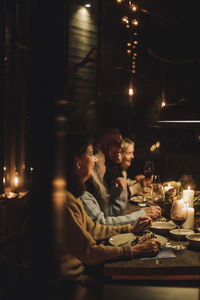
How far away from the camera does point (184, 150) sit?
25.7ft

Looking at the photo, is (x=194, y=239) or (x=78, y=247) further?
(x=194, y=239)

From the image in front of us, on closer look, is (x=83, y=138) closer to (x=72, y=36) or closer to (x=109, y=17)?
(x=72, y=36)

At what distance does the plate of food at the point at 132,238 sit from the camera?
2234 millimetres

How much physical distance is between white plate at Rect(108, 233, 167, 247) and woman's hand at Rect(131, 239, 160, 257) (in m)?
0.17

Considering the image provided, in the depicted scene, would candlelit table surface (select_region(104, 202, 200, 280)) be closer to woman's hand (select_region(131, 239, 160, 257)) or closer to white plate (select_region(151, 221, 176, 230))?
woman's hand (select_region(131, 239, 160, 257))

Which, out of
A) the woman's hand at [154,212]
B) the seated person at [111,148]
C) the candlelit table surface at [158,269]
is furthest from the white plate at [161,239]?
the seated person at [111,148]

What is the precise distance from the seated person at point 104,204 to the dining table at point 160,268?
→ 2.55 feet

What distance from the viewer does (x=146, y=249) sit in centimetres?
204

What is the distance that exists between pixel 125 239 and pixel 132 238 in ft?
0.20

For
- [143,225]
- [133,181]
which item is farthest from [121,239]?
[133,181]

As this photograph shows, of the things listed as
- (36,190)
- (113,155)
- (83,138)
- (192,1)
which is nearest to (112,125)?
(113,155)

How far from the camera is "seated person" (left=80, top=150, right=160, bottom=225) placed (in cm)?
280

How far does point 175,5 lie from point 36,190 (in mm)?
3817

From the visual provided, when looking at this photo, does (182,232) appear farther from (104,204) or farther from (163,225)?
(104,204)
